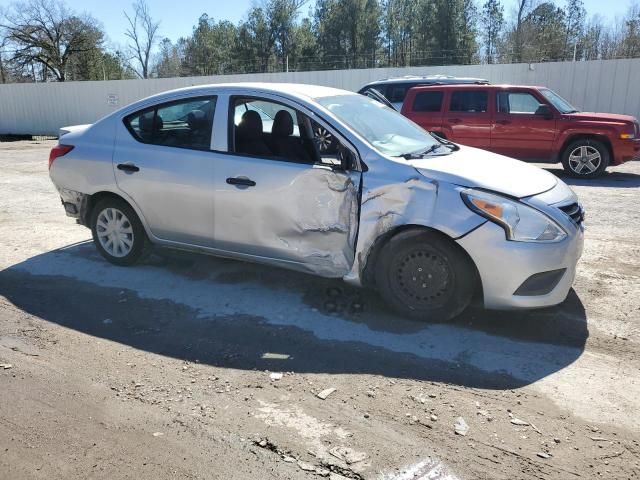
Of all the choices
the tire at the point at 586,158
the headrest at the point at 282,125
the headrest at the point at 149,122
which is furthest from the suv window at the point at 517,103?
the headrest at the point at 149,122

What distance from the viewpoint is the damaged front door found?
4402mm

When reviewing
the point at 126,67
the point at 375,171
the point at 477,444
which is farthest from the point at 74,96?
the point at 126,67

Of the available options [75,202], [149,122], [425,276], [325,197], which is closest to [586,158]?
[425,276]

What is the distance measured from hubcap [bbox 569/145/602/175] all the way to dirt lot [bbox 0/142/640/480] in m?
5.93

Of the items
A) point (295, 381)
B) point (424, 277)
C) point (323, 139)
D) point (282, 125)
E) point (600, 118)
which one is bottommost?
point (295, 381)

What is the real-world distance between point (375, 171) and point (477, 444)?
2.07m

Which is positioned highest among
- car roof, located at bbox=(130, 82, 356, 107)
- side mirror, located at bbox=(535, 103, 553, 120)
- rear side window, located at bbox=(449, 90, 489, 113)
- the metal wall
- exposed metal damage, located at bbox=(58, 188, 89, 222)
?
the metal wall

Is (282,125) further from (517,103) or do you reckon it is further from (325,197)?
(517,103)

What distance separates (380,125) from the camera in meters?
4.86

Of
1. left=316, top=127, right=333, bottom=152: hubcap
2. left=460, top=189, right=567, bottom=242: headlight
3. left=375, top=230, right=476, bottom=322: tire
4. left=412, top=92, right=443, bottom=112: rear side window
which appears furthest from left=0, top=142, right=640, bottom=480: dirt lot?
left=412, top=92, right=443, bottom=112: rear side window

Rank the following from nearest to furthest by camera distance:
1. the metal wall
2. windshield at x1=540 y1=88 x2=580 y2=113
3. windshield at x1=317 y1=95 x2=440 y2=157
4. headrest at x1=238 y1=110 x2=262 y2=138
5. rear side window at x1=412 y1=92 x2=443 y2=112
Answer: windshield at x1=317 y1=95 x2=440 y2=157, headrest at x1=238 y1=110 x2=262 y2=138, windshield at x1=540 y1=88 x2=580 y2=113, rear side window at x1=412 y1=92 x2=443 y2=112, the metal wall

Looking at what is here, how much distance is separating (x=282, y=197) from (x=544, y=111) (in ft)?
27.2

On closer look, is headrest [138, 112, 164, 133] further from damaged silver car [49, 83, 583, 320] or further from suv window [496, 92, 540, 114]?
suv window [496, 92, 540, 114]

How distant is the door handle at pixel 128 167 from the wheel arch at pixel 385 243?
2328 millimetres
